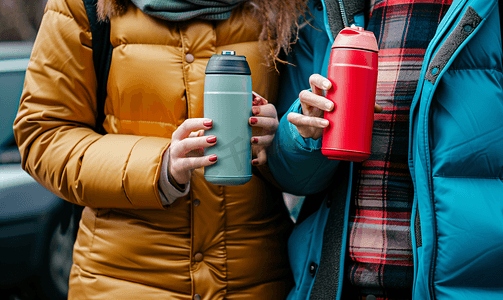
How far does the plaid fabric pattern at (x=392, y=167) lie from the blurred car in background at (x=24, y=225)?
1.71m

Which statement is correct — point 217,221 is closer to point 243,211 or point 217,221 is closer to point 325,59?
point 243,211

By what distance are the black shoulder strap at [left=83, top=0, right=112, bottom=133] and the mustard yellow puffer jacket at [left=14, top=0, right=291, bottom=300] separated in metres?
0.02

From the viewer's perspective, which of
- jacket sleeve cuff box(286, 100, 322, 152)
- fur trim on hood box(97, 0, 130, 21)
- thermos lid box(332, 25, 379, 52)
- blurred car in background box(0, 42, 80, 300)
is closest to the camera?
thermos lid box(332, 25, 379, 52)

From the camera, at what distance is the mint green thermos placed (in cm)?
121

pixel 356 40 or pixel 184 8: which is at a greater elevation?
pixel 184 8

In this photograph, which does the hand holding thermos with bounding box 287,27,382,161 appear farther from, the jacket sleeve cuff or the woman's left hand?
the woman's left hand

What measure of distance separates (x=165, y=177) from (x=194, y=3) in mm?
590

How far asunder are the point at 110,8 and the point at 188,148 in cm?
60

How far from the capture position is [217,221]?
4.97 ft

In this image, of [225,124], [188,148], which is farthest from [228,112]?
[188,148]

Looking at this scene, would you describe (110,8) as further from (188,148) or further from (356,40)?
(356,40)

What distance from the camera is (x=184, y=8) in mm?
1430

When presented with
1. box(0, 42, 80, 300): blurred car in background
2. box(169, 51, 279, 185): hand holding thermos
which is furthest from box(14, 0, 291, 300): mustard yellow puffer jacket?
box(0, 42, 80, 300): blurred car in background

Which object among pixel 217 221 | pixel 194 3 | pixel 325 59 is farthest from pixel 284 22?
pixel 217 221
